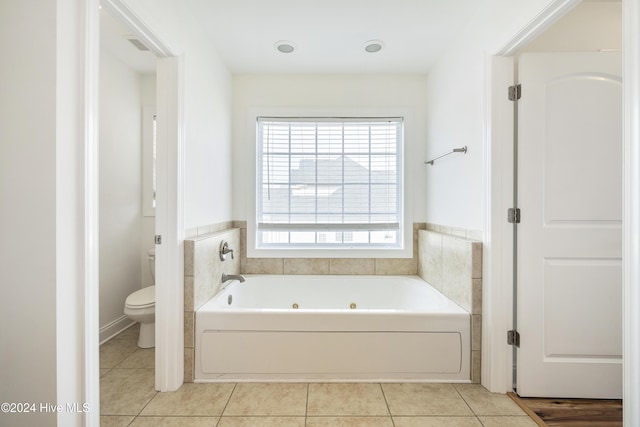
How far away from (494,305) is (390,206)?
1265 millimetres

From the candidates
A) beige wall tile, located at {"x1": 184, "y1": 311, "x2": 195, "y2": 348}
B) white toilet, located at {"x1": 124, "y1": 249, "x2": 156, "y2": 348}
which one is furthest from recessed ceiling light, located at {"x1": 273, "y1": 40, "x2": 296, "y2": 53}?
white toilet, located at {"x1": 124, "y1": 249, "x2": 156, "y2": 348}

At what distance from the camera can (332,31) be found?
6.86ft

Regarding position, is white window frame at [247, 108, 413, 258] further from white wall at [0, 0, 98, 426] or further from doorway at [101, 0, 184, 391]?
white wall at [0, 0, 98, 426]

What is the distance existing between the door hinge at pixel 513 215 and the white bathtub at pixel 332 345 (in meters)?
0.60

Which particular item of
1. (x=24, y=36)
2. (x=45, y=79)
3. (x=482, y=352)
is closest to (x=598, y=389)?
(x=482, y=352)

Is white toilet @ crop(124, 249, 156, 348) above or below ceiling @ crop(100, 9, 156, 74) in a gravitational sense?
below

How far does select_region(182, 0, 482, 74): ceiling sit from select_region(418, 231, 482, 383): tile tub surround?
1.40 metres

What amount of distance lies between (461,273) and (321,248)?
3.97 feet

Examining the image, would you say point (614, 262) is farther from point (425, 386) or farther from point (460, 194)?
point (425, 386)

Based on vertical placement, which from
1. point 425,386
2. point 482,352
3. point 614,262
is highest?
point 614,262

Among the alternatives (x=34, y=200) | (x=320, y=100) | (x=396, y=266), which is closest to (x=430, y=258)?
(x=396, y=266)

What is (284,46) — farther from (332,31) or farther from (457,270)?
(457,270)

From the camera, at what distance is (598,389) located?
168 centimetres

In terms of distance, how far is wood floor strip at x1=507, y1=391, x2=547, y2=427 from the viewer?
4.99ft
